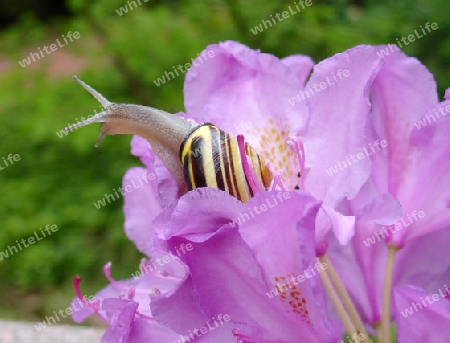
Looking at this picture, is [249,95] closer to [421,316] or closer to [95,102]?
[421,316]

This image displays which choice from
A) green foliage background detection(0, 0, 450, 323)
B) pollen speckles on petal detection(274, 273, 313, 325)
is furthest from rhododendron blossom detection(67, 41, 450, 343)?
green foliage background detection(0, 0, 450, 323)

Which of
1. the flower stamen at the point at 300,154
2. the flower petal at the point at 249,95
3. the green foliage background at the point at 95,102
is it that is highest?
the green foliage background at the point at 95,102

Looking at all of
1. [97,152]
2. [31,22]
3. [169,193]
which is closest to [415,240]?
[169,193]

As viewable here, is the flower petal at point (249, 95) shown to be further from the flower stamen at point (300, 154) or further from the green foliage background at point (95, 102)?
the green foliage background at point (95, 102)

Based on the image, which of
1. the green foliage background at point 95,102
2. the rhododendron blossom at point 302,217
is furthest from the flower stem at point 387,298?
the green foliage background at point 95,102

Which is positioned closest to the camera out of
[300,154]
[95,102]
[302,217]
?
[302,217]

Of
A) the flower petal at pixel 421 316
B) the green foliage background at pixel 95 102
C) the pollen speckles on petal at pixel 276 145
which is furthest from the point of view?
the green foliage background at pixel 95 102

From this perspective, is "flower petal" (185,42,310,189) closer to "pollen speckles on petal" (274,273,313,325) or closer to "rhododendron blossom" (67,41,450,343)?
"rhododendron blossom" (67,41,450,343)

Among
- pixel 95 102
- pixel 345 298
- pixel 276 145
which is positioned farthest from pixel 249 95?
pixel 95 102
